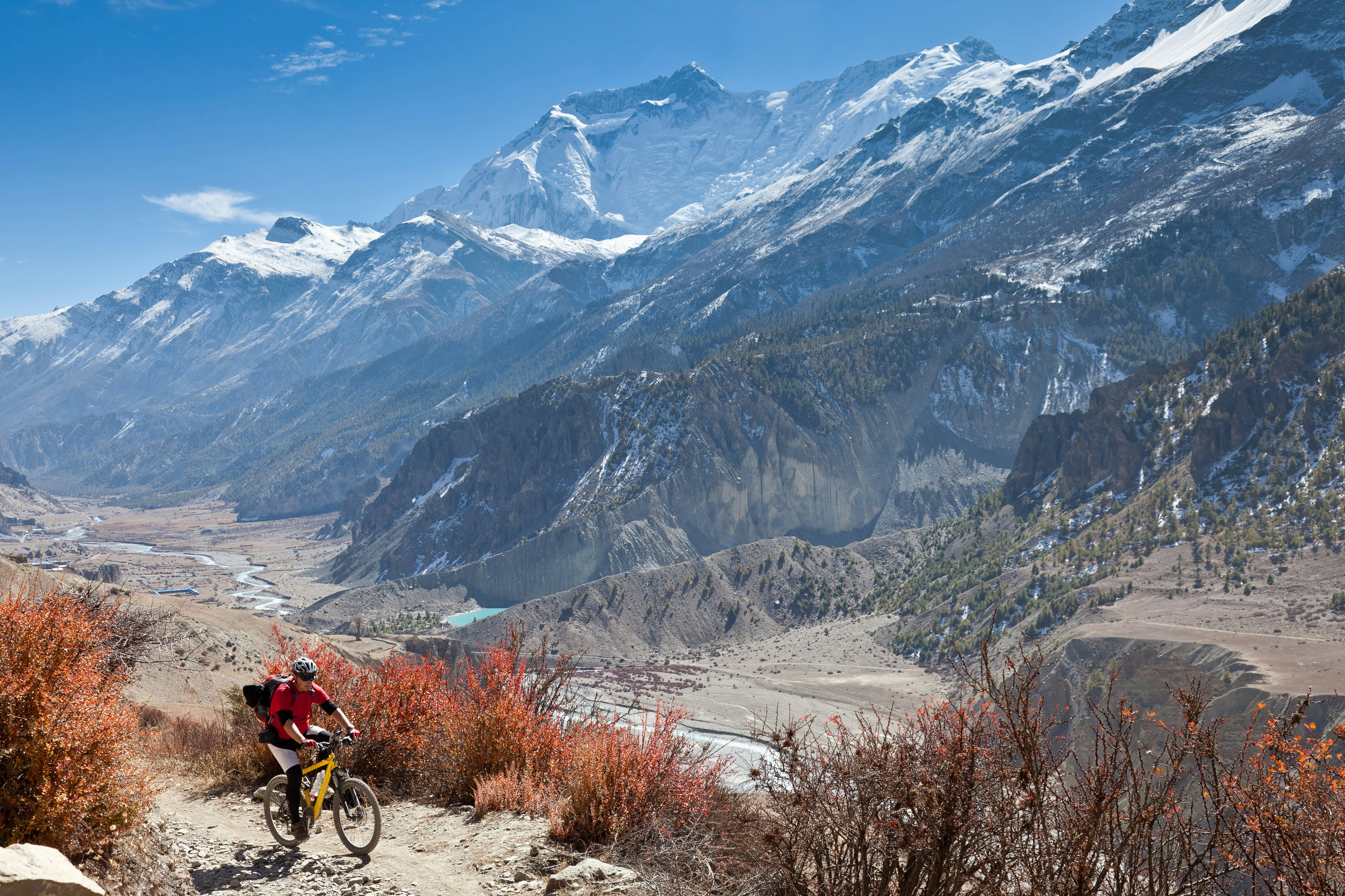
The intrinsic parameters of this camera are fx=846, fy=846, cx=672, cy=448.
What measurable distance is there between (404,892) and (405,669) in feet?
17.2

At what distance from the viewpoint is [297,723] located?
10.4 meters

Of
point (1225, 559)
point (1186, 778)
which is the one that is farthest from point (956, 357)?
point (1186, 778)

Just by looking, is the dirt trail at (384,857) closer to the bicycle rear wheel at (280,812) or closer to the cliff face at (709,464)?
the bicycle rear wheel at (280,812)

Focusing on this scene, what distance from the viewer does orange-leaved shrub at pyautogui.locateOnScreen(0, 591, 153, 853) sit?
782cm

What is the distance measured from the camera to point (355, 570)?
14425 cm

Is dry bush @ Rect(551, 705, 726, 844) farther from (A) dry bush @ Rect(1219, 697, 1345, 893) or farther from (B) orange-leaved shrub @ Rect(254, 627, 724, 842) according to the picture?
(A) dry bush @ Rect(1219, 697, 1345, 893)

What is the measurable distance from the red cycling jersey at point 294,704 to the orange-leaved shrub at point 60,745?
1.43m

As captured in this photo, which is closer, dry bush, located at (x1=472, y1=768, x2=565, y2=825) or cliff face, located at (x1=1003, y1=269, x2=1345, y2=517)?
dry bush, located at (x1=472, y1=768, x2=565, y2=825)

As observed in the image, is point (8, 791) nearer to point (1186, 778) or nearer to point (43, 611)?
point (43, 611)

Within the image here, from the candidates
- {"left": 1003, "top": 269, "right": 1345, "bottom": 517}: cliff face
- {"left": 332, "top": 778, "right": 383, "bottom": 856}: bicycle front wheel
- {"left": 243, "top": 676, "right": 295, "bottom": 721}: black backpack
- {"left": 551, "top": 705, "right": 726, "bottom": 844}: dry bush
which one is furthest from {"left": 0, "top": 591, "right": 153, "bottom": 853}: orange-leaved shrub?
{"left": 1003, "top": 269, "right": 1345, "bottom": 517}: cliff face

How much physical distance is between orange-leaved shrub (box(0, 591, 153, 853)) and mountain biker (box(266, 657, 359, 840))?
4.79 ft

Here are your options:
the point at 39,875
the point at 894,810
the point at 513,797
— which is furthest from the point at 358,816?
the point at 894,810

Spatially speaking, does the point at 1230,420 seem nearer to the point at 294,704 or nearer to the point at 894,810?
the point at 894,810

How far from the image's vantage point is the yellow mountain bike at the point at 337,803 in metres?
10.3
